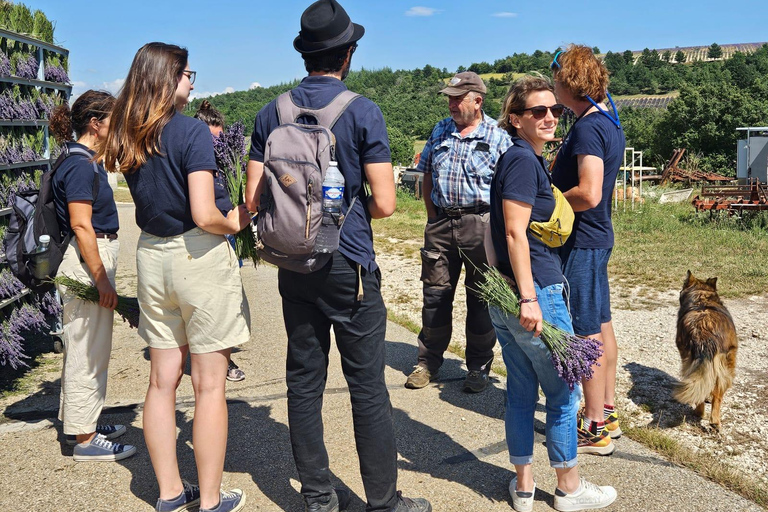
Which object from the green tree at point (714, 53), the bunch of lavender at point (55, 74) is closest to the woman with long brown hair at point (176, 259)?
the bunch of lavender at point (55, 74)

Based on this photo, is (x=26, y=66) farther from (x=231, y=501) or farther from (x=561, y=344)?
(x=561, y=344)

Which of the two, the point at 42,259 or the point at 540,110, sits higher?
the point at 540,110

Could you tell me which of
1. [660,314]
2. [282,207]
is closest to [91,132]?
[282,207]

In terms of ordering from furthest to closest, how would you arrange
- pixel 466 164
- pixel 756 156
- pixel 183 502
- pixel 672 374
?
pixel 756 156, pixel 672 374, pixel 466 164, pixel 183 502

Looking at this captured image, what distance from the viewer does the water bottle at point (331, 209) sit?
2518mm

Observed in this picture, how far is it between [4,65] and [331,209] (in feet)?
11.5

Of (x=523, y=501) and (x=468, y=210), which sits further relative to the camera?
(x=468, y=210)

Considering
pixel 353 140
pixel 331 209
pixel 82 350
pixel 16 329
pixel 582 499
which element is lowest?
pixel 582 499

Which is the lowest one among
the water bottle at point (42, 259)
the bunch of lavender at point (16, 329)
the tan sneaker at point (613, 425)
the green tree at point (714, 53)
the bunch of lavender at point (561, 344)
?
the tan sneaker at point (613, 425)

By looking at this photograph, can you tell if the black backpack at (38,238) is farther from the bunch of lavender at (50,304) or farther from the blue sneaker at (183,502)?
the bunch of lavender at (50,304)

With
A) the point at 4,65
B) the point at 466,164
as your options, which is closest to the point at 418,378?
the point at 466,164

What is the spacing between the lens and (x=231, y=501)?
9.83 ft

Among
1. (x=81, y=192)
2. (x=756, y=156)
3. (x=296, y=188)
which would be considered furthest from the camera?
(x=756, y=156)

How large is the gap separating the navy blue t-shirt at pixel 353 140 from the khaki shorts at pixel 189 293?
54cm
